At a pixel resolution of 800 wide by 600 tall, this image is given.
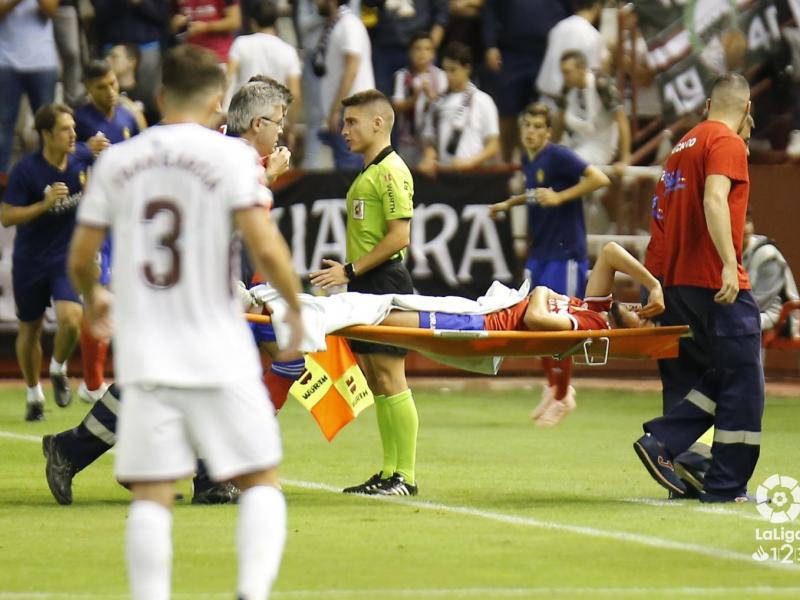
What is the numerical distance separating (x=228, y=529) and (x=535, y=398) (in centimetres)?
732

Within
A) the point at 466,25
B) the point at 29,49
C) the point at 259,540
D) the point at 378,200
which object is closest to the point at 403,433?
the point at 378,200

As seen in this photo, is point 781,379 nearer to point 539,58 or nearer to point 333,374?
point 539,58

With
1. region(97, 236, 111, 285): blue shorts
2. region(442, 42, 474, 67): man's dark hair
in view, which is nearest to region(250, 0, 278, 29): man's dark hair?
region(442, 42, 474, 67): man's dark hair

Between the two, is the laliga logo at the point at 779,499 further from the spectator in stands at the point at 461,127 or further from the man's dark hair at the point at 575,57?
the spectator in stands at the point at 461,127

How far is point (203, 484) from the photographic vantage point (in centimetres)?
942

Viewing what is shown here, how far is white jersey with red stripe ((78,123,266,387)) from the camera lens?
19.2 feet

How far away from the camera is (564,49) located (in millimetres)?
16406

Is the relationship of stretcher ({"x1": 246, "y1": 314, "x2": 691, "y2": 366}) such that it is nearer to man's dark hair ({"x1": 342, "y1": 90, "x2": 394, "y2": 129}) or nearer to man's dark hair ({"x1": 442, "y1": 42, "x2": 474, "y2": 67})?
man's dark hair ({"x1": 342, "y1": 90, "x2": 394, "y2": 129})

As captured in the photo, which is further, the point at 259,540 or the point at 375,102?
the point at 375,102

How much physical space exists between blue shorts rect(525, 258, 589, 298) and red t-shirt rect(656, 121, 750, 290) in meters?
4.45

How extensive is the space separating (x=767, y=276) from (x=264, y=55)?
483cm

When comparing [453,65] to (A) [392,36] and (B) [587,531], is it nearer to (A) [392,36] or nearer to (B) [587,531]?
(A) [392,36]

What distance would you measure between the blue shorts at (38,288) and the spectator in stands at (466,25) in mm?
5618

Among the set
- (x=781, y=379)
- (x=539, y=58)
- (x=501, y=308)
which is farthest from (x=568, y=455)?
(x=539, y=58)
